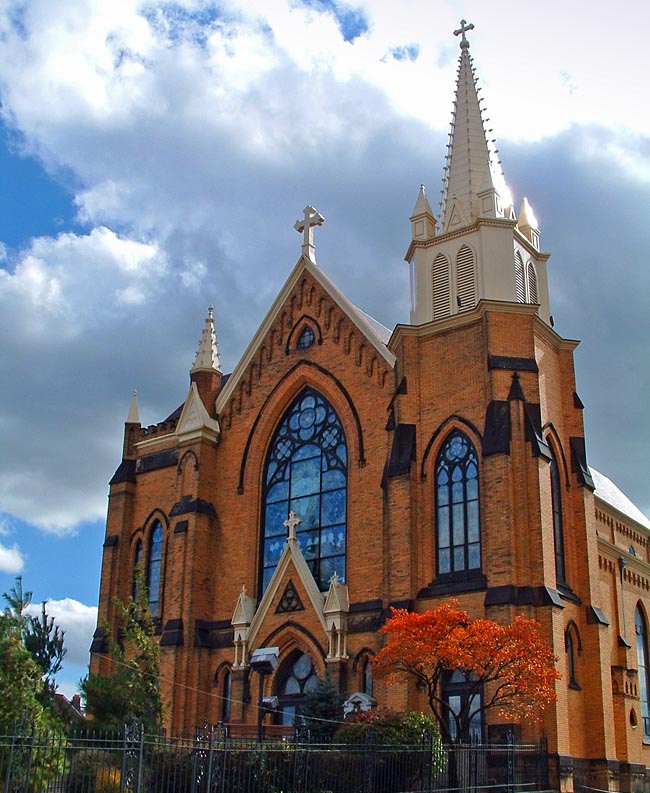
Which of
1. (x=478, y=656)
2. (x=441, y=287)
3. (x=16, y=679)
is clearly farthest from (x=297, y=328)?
(x=16, y=679)

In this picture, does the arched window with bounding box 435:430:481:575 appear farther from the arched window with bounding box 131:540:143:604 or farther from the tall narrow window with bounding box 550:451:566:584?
the arched window with bounding box 131:540:143:604

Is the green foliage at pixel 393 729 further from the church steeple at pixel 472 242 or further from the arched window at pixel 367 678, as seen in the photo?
the church steeple at pixel 472 242

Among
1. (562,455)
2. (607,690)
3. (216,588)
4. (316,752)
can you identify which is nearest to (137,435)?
(216,588)

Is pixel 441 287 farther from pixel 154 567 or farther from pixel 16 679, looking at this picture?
pixel 16 679

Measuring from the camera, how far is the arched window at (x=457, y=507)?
1077 inches

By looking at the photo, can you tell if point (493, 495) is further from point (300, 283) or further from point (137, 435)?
point (137, 435)

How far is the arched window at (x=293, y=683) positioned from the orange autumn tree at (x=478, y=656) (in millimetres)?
5911

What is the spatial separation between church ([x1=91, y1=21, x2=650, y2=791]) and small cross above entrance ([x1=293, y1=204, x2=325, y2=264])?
11 centimetres

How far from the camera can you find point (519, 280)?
102ft

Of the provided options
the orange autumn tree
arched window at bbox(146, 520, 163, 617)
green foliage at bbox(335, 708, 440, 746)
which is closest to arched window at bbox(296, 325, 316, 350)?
arched window at bbox(146, 520, 163, 617)

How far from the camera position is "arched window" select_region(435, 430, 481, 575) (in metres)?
27.3

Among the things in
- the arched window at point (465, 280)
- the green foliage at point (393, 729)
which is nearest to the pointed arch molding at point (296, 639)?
the green foliage at point (393, 729)

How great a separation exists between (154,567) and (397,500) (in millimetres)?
11038

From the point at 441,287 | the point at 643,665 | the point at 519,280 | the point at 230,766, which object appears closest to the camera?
the point at 230,766
